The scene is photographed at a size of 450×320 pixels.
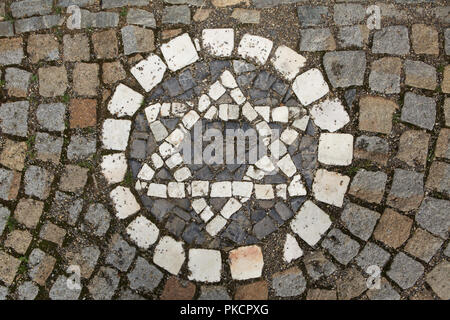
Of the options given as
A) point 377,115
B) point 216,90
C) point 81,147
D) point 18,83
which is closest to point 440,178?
point 377,115

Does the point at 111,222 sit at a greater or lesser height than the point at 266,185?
lesser

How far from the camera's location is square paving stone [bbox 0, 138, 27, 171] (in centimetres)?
353

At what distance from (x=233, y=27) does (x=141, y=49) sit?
0.84 meters

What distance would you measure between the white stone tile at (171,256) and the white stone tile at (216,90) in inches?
51.7

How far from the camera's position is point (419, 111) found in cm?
338

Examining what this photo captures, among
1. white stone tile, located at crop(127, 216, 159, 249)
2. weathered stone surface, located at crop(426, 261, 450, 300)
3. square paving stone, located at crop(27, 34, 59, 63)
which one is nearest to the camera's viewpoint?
weathered stone surface, located at crop(426, 261, 450, 300)

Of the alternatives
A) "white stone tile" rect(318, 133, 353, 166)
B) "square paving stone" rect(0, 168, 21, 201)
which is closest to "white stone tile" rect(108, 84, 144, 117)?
"square paving stone" rect(0, 168, 21, 201)

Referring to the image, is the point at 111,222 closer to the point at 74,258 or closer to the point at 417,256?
the point at 74,258

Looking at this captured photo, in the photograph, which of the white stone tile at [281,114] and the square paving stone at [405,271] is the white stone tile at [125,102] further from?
the square paving stone at [405,271]

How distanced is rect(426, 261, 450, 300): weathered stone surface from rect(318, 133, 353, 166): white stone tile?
1.16m

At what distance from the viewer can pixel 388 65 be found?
3428mm

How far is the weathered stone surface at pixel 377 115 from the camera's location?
3396mm

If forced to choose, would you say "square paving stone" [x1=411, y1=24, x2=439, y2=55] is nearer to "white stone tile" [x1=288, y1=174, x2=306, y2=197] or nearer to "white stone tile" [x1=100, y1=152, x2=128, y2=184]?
"white stone tile" [x1=288, y1=174, x2=306, y2=197]
